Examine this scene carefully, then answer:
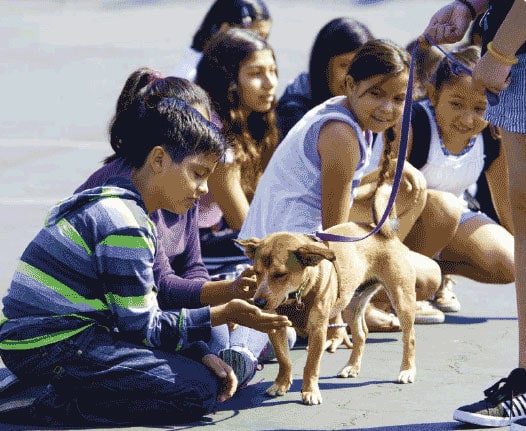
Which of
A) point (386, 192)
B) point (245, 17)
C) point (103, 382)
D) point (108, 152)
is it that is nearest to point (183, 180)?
point (103, 382)

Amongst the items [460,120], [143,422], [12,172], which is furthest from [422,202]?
[12,172]

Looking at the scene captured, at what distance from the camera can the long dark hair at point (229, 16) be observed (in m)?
7.52

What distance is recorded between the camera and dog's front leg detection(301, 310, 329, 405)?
4629mm

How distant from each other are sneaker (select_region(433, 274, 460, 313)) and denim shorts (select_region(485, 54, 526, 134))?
216 centimetres

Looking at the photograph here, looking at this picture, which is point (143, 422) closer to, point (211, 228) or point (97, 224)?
point (97, 224)

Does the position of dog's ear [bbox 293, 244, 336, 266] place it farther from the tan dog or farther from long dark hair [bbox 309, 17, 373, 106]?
long dark hair [bbox 309, 17, 373, 106]

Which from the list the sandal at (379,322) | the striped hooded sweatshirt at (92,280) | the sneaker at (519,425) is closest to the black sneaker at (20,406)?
the striped hooded sweatshirt at (92,280)

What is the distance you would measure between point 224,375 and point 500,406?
0.97 m

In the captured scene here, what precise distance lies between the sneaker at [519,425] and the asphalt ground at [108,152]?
0.22 metres

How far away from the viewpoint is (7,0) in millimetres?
28516

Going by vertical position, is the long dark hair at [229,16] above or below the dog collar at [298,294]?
above

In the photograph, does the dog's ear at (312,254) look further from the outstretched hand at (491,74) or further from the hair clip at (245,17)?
the hair clip at (245,17)

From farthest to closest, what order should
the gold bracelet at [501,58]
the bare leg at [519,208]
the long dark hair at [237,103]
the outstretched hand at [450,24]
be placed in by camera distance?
the long dark hair at [237,103], the outstretched hand at [450,24], the bare leg at [519,208], the gold bracelet at [501,58]

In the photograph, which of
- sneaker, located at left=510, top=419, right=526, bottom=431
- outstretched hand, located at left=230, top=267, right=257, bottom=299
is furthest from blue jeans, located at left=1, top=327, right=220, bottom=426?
sneaker, located at left=510, top=419, right=526, bottom=431
